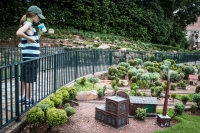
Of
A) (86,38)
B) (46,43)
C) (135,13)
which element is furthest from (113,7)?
(46,43)

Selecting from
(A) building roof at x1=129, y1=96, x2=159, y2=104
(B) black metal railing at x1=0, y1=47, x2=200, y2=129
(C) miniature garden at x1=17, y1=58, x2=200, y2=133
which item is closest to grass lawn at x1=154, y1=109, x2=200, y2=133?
(C) miniature garden at x1=17, y1=58, x2=200, y2=133

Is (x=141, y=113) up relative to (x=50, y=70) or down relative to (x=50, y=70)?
down

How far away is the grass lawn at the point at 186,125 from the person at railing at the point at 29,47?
8.45 feet

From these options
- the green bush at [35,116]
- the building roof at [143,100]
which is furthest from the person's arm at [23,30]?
the building roof at [143,100]

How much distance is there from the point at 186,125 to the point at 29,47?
340 centimetres

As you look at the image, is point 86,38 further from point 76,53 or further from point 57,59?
point 57,59

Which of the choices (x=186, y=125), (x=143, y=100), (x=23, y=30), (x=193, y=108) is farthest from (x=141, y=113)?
(x=23, y=30)

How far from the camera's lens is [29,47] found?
4.22 metres

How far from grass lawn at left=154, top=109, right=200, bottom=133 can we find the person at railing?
258 centimetres

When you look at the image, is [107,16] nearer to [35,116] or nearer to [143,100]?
[143,100]

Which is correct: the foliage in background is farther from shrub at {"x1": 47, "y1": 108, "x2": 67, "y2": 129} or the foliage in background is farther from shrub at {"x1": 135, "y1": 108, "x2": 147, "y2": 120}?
shrub at {"x1": 47, "y1": 108, "x2": 67, "y2": 129}

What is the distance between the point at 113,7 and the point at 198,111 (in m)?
17.6

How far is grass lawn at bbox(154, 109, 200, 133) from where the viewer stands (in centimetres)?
418

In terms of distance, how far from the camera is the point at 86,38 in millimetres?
16578
